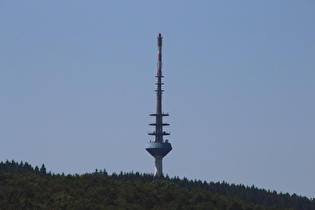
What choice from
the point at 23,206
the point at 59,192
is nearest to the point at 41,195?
the point at 59,192

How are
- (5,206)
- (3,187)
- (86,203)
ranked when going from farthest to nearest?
(3,187) < (86,203) < (5,206)

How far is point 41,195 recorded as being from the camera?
192 meters

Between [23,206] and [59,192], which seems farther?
[59,192]

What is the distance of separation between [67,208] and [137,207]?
2629 centimetres

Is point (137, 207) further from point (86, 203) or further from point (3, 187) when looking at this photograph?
point (3, 187)

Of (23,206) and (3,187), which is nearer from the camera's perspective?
(23,206)

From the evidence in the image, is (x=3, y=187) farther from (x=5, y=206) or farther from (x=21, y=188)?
(x=5, y=206)

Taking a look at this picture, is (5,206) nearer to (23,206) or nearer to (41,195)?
(23,206)

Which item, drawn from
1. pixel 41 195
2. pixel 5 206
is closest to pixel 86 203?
pixel 41 195

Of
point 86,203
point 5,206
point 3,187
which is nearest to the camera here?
point 5,206

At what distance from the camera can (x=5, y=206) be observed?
168500mm

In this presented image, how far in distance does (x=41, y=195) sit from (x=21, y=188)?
881 cm

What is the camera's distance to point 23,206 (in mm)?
171125

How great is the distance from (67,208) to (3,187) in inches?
1155
